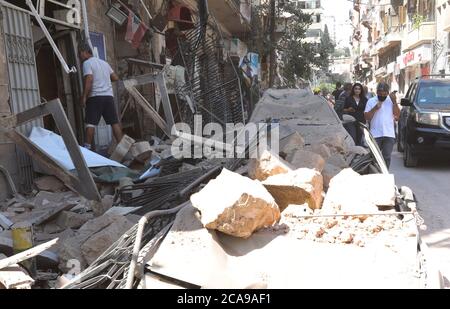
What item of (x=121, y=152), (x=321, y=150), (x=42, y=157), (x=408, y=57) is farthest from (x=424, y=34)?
(x=42, y=157)

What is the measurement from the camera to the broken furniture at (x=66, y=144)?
4.72m

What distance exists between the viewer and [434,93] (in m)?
9.46

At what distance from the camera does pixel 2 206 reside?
15.9 feet

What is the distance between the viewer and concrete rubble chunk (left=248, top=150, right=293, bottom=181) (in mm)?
3777

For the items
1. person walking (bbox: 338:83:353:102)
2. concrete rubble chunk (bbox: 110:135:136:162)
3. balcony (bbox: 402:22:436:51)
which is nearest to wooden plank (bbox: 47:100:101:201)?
concrete rubble chunk (bbox: 110:135:136:162)

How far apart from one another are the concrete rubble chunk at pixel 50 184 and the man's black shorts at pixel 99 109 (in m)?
1.67

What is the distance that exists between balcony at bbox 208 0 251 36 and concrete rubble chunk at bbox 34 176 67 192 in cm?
1376

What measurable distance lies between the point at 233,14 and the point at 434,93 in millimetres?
12754

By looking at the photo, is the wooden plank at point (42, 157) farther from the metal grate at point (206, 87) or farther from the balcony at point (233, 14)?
the balcony at point (233, 14)

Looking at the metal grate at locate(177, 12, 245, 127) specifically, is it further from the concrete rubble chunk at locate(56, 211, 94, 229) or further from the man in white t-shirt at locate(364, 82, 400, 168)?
the concrete rubble chunk at locate(56, 211, 94, 229)

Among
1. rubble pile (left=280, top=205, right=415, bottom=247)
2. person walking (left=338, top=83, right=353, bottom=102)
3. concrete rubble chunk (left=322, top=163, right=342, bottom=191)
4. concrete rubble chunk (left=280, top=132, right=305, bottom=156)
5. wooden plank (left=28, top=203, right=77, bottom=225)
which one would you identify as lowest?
wooden plank (left=28, top=203, right=77, bottom=225)

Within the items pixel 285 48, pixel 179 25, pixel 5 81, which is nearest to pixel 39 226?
pixel 5 81

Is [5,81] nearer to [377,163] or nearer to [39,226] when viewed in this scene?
[39,226]

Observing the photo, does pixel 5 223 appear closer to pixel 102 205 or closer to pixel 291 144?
pixel 102 205
